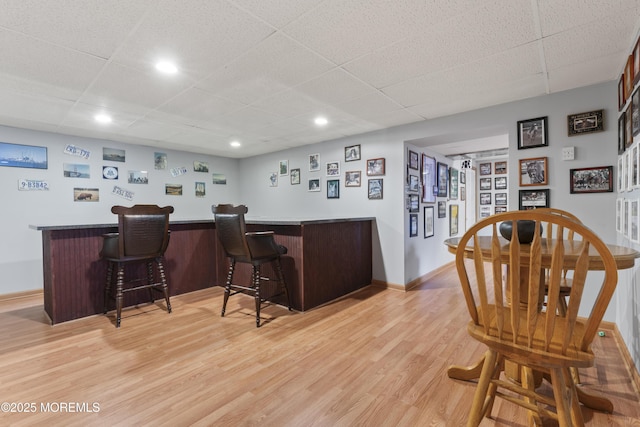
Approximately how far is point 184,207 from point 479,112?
5074mm

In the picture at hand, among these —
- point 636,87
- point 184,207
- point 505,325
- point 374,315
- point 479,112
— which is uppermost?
point 479,112

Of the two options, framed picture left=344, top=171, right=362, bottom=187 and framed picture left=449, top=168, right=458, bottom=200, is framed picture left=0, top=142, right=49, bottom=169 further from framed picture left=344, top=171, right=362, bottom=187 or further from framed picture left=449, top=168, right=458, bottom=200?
framed picture left=449, top=168, right=458, bottom=200

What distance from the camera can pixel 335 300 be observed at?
3.53 m

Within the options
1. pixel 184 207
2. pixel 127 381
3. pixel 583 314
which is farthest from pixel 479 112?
pixel 184 207

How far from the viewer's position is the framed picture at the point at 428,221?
4.62 meters

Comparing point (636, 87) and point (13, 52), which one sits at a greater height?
point (13, 52)

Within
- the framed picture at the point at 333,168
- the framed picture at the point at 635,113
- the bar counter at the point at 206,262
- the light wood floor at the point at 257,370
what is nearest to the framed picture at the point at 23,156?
the bar counter at the point at 206,262

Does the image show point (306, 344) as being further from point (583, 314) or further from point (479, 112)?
point (479, 112)

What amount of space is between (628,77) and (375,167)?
102 inches

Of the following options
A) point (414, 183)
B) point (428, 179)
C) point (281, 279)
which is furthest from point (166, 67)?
point (428, 179)

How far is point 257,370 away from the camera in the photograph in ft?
6.64

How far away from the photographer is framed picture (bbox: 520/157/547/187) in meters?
2.96

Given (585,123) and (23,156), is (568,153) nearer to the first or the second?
(585,123)

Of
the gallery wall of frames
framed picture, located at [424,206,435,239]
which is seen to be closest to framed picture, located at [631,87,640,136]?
the gallery wall of frames
